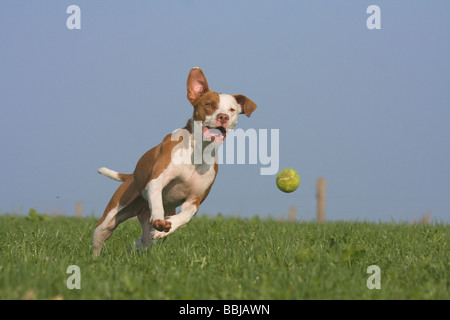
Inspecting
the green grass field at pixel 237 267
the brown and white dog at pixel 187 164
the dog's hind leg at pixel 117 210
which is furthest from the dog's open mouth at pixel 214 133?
the dog's hind leg at pixel 117 210

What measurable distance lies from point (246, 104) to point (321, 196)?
36.6 feet

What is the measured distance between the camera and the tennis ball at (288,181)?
841cm

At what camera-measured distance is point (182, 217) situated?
20.3 ft

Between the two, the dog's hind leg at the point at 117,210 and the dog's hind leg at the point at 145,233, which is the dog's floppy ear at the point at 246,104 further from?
the dog's hind leg at the point at 145,233

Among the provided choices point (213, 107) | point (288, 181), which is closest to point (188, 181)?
point (213, 107)

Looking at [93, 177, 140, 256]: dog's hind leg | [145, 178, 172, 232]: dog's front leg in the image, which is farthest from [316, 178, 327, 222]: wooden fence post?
[145, 178, 172, 232]: dog's front leg

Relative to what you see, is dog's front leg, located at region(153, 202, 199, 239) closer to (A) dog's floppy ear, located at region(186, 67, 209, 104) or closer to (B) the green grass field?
(B) the green grass field

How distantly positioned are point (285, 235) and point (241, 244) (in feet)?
3.53

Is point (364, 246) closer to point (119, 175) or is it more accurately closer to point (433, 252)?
point (433, 252)

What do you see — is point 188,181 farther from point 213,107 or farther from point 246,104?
point 246,104

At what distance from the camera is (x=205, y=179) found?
644 centimetres

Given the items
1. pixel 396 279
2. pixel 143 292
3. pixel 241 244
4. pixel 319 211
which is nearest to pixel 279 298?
pixel 143 292

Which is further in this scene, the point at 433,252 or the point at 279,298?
the point at 433,252
